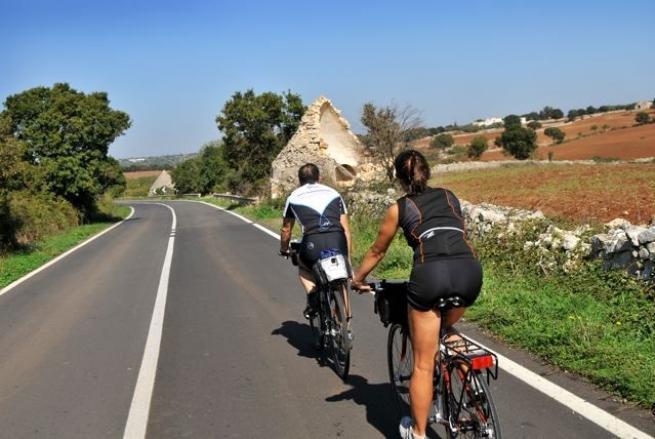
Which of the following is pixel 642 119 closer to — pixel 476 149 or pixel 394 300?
pixel 476 149

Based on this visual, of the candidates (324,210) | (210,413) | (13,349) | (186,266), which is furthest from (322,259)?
(186,266)

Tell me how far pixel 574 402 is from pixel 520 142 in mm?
71812

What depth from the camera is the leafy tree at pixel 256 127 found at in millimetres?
40781

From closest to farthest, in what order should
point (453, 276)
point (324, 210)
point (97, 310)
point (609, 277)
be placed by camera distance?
point (453, 276) → point (324, 210) → point (609, 277) → point (97, 310)

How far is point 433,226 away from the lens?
371cm

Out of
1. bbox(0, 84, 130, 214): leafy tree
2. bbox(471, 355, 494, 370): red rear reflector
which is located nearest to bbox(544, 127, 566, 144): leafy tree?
bbox(0, 84, 130, 214): leafy tree

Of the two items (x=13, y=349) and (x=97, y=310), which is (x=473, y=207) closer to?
(x=97, y=310)

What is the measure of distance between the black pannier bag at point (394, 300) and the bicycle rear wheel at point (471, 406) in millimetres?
485

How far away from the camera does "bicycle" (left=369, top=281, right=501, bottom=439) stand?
11.6ft

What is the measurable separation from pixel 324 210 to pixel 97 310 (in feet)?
17.2

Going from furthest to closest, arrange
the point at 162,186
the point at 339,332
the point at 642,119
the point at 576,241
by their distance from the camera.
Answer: the point at 162,186 → the point at 642,119 → the point at 576,241 → the point at 339,332

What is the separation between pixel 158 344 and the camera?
7.38 meters

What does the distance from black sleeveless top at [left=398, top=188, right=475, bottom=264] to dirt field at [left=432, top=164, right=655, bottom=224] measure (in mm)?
9448

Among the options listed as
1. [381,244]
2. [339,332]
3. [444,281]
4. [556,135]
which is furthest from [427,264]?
[556,135]
